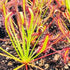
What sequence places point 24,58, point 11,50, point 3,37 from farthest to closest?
point 3,37 < point 11,50 < point 24,58

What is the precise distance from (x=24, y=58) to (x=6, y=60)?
0.56ft

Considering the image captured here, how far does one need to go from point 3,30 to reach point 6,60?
0.39 meters

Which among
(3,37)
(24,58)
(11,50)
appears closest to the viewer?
(24,58)

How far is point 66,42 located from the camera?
4.34ft

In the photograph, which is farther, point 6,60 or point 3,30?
point 3,30

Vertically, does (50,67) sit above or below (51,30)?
below

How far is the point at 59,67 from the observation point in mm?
1130

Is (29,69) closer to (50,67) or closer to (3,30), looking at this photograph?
(50,67)

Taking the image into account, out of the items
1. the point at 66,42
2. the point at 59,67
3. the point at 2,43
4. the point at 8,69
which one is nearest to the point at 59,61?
the point at 59,67

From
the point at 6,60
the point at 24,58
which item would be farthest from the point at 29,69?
the point at 6,60

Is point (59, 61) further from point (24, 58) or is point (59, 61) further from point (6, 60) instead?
point (6, 60)

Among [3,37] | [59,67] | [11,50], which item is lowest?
[59,67]

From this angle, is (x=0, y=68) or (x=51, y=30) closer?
(x=0, y=68)

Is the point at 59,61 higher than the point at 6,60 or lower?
lower
